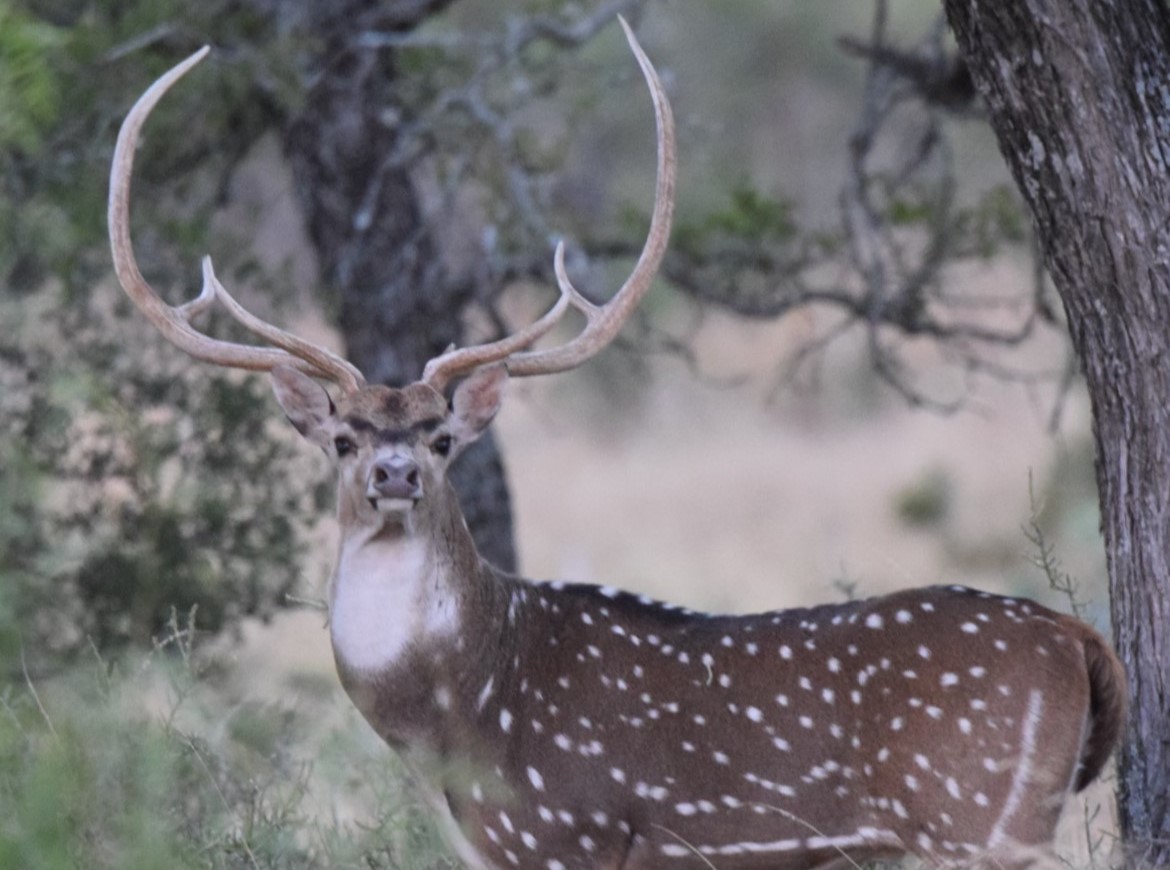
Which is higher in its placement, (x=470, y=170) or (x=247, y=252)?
(x=470, y=170)

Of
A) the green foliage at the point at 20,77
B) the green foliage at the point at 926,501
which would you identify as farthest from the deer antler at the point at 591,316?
the green foliage at the point at 926,501

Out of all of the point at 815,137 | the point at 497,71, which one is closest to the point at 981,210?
the point at 497,71

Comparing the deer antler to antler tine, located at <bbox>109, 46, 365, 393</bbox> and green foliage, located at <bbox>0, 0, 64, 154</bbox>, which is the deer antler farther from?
green foliage, located at <bbox>0, 0, 64, 154</bbox>

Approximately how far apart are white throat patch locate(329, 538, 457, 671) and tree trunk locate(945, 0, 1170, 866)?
79.3 inches

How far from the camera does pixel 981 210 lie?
9336 mm

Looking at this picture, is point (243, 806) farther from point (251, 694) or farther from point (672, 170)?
point (672, 170)

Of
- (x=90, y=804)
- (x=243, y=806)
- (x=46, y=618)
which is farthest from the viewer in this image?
(x=46, y=618)

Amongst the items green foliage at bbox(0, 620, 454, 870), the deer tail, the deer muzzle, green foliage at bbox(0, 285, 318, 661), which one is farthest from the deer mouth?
green foliage at bbox(0, 285, 318, 661)

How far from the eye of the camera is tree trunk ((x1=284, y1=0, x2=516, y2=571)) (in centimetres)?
905

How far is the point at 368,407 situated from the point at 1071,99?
2.13 meters

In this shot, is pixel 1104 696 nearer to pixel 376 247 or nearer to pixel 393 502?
pixel 393 502

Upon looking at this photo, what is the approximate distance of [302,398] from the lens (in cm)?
588

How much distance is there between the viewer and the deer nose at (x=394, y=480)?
5.45 meters

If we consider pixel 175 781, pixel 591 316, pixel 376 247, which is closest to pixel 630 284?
pixel 591 316
